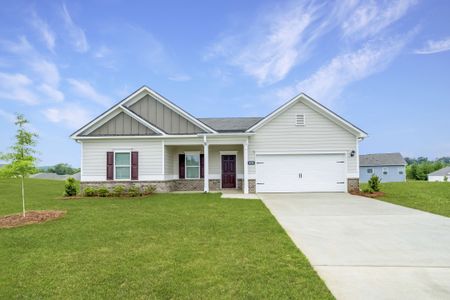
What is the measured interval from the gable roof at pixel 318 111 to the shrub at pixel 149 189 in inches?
249

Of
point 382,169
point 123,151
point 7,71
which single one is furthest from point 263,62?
point 382,169

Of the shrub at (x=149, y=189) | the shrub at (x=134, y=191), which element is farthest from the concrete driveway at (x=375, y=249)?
the shrub at (x=134, y=191)

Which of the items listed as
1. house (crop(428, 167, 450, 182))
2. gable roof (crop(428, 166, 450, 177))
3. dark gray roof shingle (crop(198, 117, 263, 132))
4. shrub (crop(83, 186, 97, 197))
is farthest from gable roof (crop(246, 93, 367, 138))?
gable roof (crop(428, 166, 450, 177))

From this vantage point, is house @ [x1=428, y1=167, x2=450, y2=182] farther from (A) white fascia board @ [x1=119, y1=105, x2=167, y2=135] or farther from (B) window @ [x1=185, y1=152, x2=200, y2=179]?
(A) white fascia board @ [x1=119, y1=105, x2=167, y2=135]

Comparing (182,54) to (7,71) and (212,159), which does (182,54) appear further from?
(7,71)

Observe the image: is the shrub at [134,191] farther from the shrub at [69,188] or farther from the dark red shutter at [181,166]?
the dark red shutter at [181,166]

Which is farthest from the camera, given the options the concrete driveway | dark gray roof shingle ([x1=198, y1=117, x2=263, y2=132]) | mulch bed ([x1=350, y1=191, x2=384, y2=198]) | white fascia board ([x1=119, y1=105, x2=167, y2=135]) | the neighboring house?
the neighboring house

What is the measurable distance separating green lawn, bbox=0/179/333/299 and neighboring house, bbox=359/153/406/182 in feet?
142

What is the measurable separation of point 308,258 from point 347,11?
14.9m

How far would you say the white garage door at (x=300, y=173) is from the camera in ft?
55.3

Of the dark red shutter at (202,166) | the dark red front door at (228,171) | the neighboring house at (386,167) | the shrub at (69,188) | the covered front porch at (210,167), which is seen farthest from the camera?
the neighboring house at (386,167)

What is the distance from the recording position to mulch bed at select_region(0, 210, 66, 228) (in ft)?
28.0

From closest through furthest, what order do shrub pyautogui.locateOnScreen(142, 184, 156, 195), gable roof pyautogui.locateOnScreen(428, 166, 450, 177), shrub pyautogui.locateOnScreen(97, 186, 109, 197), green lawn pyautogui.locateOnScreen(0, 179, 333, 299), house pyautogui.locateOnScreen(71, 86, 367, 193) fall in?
green lawn pyautogui.locateOnScreen(0, 179, 333, 299)
shrub pyautogui.locateOnScreen(97, 186, 109, 197)
shrub pyautogui.locateOnScreen(142, 184, 156, 195)
house pyautogui.locateOnScreen(71, 86, 367, 193)
gable roof pyautogui.locateOnScreen(428, 166, 450, 177)

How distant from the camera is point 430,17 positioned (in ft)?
49.7
